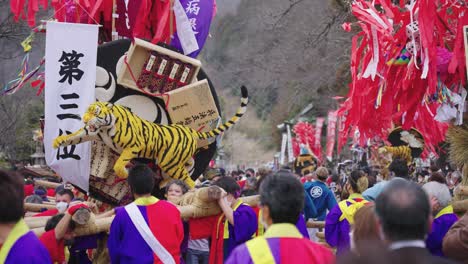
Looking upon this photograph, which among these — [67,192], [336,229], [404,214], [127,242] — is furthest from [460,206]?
[67,192]

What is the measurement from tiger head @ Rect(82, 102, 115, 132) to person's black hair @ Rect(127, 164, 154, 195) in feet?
2.86

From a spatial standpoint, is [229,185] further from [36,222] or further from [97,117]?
[36,222]

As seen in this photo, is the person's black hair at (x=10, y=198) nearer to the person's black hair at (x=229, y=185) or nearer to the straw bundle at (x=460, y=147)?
the person's black hair at (x=229, y=185)

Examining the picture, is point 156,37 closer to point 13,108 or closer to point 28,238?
point 28,238

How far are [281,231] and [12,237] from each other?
54.5 inches

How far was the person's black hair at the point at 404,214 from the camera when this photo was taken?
3371 millimetres

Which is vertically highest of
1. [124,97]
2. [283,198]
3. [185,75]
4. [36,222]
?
[185,75]

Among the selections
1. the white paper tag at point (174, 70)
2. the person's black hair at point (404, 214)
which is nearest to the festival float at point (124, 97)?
the white paper tag at point (174, 70)

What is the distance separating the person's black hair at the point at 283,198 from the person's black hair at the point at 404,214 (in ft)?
1.93

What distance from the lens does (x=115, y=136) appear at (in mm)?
→ 7137

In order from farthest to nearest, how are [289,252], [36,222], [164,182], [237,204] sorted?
[164,182] < [237,204] < [36,222] < [289,252]

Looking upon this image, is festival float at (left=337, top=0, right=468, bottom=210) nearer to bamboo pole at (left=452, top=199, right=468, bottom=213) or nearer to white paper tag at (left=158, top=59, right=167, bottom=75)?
Answer: bamboo pole at (left=452, top=199, right=468, bottom=213)

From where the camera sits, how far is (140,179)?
6.18 meters

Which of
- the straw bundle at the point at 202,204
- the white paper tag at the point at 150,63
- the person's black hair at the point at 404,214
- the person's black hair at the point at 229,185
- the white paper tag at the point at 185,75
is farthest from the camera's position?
the white paper tag at the point at 185,75
